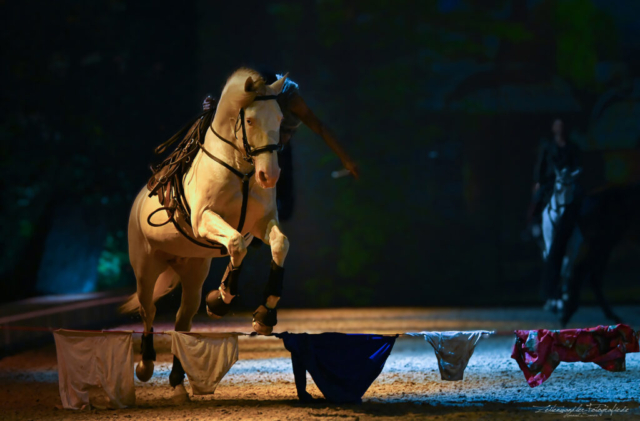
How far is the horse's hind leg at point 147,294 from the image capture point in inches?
217

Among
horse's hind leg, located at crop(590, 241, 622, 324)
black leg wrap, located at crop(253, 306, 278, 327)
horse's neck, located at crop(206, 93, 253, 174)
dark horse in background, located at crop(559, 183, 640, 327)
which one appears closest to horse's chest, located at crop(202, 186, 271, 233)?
horse's neck, located at crop(206, 93, 253, 174)

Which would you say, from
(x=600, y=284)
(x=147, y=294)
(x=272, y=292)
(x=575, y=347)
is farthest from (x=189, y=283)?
(x=600, y=284)

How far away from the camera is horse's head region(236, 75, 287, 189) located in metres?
4.22

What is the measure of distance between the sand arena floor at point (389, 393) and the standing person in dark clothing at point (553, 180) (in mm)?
1465

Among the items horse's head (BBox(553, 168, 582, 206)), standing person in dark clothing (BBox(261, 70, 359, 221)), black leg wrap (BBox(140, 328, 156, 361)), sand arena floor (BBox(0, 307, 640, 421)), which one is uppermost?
standing person in dark clothing (BBox(261, 70, 359, 221))

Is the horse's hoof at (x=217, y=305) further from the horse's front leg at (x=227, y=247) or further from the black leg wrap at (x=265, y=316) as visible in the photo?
the black leg wrap at (x=265, y=316)

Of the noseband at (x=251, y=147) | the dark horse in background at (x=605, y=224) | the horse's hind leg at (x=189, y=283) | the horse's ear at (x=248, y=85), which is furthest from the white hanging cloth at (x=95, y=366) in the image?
the dark horse in background at (x=605, y=224)

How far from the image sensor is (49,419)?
15.3 feet

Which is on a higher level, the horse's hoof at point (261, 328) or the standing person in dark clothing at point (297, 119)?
the standing person in dark clothing at point (297, 119)

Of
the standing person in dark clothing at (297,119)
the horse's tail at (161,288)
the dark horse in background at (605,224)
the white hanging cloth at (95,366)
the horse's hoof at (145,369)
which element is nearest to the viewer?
the standing person in dark clothing at (297,119)

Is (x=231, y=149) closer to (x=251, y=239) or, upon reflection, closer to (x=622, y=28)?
(x=251, y=239)

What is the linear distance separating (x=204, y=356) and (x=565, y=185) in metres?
5.81

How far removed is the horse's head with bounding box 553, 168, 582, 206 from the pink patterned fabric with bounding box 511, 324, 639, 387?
4.49 m

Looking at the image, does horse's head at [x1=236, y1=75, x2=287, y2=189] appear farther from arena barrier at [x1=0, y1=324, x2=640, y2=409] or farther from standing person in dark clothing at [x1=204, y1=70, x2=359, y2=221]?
arena barrier at [x1=0, y1=324, x2=640, y2=409]
